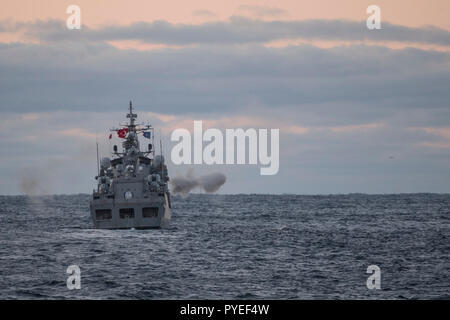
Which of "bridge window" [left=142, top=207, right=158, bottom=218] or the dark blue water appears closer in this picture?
the dark blue water

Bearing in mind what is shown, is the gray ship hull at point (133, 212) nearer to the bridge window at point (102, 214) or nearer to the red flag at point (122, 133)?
the bridge window at point (102, 214)

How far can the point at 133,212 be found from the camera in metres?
86.3

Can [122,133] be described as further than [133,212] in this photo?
Yes

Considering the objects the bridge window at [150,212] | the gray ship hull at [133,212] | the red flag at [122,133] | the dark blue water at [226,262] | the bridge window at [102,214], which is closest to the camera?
the dark blue water at [226,262]

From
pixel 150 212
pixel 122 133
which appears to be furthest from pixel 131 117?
pixel 150 212

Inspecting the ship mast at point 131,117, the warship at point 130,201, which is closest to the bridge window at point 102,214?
the warship at point 130,201

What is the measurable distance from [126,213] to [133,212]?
985 mm

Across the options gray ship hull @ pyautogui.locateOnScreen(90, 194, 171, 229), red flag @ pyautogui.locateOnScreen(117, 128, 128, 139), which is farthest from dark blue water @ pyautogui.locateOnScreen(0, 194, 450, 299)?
red flag @ pyautogui.locateOnScreen(117, 128, 128, 139)

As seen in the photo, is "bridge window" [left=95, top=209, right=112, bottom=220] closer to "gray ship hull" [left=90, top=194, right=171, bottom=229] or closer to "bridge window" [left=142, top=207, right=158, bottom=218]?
"gray ship hull" [left=90, top=194, right=171, bottom=229]

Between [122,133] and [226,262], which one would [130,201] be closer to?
[122,133]

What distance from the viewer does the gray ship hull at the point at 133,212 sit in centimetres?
8581

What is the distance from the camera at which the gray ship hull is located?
85.8 meters
